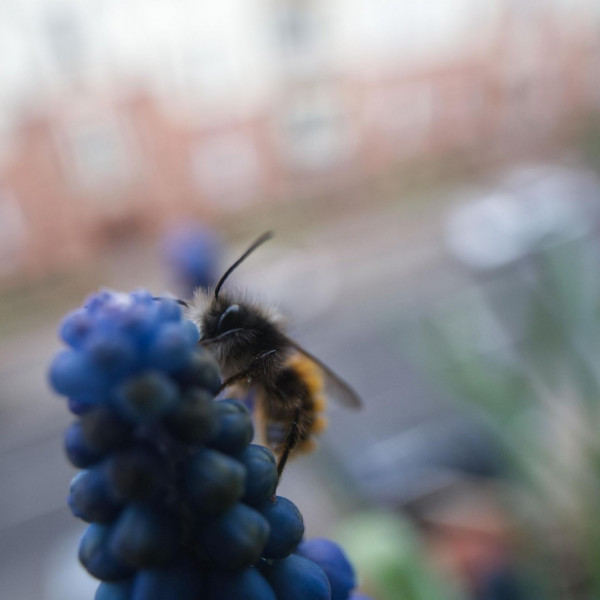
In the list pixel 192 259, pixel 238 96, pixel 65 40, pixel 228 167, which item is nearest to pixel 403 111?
pixel 238 96

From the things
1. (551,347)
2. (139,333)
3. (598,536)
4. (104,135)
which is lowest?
(104,135)

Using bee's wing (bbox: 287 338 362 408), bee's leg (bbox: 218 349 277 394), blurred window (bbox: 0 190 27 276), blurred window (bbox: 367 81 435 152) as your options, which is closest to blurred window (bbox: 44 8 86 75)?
blurred window (bbox: 0 190 27 276)

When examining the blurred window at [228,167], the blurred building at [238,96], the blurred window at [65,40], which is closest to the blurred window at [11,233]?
the blurred building at [238,96]

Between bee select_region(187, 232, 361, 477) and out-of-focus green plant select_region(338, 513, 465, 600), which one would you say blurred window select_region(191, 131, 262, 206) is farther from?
bee select_region(187, 232, 361, 477)

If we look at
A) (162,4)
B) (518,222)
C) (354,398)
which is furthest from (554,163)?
(354,398)

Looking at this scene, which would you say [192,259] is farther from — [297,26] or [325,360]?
[297,26]

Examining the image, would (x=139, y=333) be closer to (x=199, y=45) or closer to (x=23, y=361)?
(x=23, y=361)
